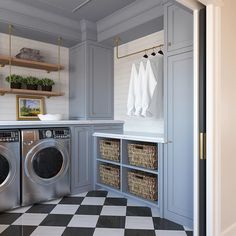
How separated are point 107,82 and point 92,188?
1.65m

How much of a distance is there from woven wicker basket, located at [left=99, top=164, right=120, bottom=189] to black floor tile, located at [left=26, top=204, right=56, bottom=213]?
0.77 metres

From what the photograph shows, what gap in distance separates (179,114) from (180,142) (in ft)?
0.90

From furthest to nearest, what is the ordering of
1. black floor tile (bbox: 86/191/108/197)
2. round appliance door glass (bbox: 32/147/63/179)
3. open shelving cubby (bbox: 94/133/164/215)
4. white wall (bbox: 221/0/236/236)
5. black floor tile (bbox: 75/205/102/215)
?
black floor tile (bbox: 86/191/108/197) < round appliance door glass (bbox: 32/147/63/179) < black floor tile (bbox: 75/205/102/215) < open shelving cubby (bbox: 94/133/164/215) < white wall (bbox: 221/0/236/236)

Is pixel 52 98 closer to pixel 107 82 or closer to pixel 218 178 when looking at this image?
pixel 107 82

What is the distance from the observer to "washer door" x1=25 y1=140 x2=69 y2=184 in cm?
274

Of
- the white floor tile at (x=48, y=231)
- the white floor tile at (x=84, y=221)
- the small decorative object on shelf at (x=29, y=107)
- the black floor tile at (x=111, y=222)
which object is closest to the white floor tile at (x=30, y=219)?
the white floor tile at (x=48, y=231)

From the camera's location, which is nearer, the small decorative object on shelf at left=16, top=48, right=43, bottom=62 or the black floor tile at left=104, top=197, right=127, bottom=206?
the black floor tile at left=104, top=197, right=127, bottom=206

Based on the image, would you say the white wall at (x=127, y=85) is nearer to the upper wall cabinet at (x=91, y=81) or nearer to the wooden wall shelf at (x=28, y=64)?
the upper wall cabinet at (x=91, y=81)

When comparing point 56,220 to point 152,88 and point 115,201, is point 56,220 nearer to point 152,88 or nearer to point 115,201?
point 115,201

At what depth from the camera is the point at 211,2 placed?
1.66 metres

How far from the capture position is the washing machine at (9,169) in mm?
2527

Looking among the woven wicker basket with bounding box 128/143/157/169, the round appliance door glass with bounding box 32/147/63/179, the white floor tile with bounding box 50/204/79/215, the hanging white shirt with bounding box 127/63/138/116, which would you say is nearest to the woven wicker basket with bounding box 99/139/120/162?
the woven wicker basket with bounding box 128/143/157/169

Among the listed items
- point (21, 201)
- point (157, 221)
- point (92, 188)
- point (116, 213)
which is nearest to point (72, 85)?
point (92, 188)

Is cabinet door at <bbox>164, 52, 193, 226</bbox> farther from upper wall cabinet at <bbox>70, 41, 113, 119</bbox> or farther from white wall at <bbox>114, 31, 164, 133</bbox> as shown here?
upper wall cabinet at <bbox>70, 41, 113, 119</bbox>
